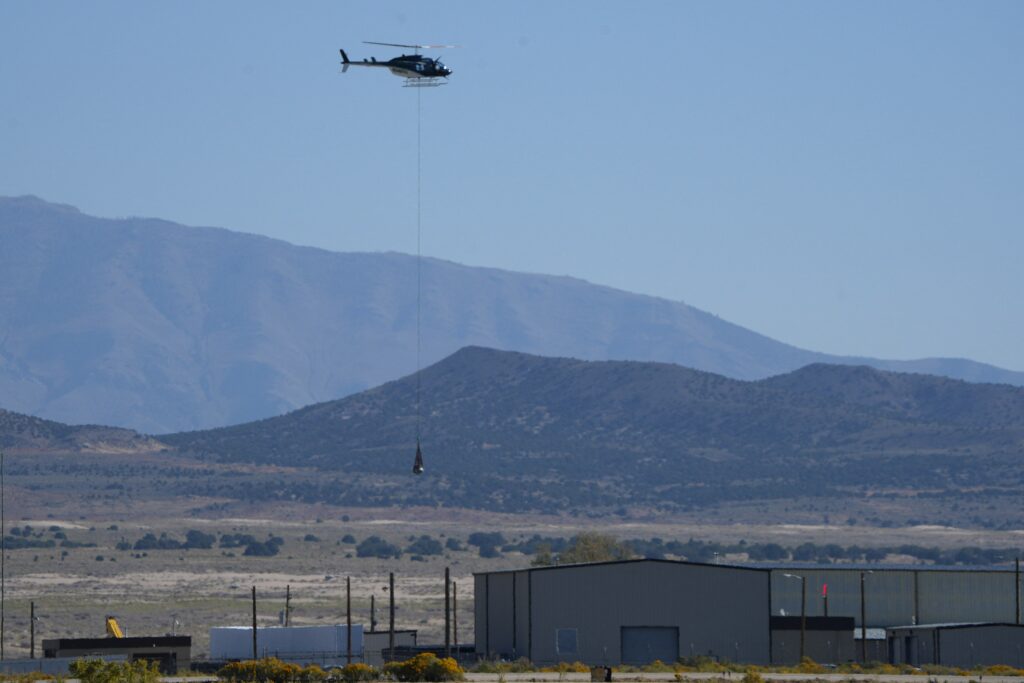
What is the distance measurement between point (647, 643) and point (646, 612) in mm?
1137

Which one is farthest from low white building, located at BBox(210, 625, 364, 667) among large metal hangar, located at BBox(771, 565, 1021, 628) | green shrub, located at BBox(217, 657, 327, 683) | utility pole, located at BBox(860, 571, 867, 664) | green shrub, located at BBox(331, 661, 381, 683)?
utility pole, located at BBox(860, 571, 867, 664)

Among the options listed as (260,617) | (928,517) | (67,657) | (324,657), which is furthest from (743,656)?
(928,517)

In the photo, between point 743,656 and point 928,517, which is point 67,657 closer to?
point 743,656

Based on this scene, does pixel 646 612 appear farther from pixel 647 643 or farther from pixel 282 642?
pixel 282 642

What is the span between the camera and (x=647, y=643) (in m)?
70.9

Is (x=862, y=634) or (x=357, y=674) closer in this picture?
(x=357, y=674)

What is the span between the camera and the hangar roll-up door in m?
70.6

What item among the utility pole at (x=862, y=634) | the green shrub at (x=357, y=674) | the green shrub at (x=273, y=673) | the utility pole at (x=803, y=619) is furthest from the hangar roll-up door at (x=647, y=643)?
the green shrub at (x=273, y=673)

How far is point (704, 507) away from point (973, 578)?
111630 mm

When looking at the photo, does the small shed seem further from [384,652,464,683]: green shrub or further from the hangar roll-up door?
[384,652,464,683]: green shrub

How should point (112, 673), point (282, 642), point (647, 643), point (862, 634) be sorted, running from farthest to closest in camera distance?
point (862, 634) → point (282, 642) → point (647, 643) → point (112, 673)

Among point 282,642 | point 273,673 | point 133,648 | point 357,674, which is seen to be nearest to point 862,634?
point 282,642

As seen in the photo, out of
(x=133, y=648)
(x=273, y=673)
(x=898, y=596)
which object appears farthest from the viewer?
(x=898, y=596)

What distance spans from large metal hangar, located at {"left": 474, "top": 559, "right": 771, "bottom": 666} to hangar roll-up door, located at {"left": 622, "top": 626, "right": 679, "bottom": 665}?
4 centimetres
